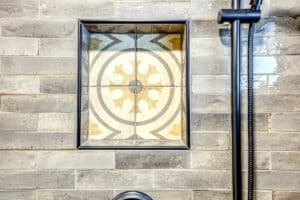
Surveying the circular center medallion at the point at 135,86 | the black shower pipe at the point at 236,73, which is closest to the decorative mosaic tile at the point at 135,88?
the circular center medallion at the point at 135,86

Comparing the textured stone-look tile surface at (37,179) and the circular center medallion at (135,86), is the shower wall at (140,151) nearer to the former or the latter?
the textured stone-look tile surface at (37,179)

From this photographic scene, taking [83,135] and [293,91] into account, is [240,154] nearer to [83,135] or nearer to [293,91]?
[293,91]

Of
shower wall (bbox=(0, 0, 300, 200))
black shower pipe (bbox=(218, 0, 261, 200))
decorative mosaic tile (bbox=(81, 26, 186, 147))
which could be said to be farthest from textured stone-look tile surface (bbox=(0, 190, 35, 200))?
black shower pipe (bbox=(218, 0, 261, 200))

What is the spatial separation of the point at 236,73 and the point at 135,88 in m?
0.38

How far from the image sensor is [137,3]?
1.04 meters

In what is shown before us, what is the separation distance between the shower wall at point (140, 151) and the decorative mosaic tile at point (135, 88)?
0.10m

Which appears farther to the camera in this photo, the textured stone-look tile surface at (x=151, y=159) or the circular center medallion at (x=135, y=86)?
the circular center medallion at (x=135, y=86)

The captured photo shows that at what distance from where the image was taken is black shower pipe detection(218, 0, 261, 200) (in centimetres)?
94

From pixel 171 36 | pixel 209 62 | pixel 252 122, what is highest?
pixel 171 36

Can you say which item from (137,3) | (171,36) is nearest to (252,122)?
(171,36)

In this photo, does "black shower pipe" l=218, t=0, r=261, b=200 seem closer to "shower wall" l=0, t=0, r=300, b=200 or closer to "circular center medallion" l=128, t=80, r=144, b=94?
"shower wall" l=0, t=0, r=300, b=200

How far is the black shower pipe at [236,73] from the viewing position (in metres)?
0.94

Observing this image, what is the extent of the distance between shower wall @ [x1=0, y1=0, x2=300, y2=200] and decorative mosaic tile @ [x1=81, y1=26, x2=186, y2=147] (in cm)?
10

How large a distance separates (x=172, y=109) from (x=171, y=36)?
0.29 m
